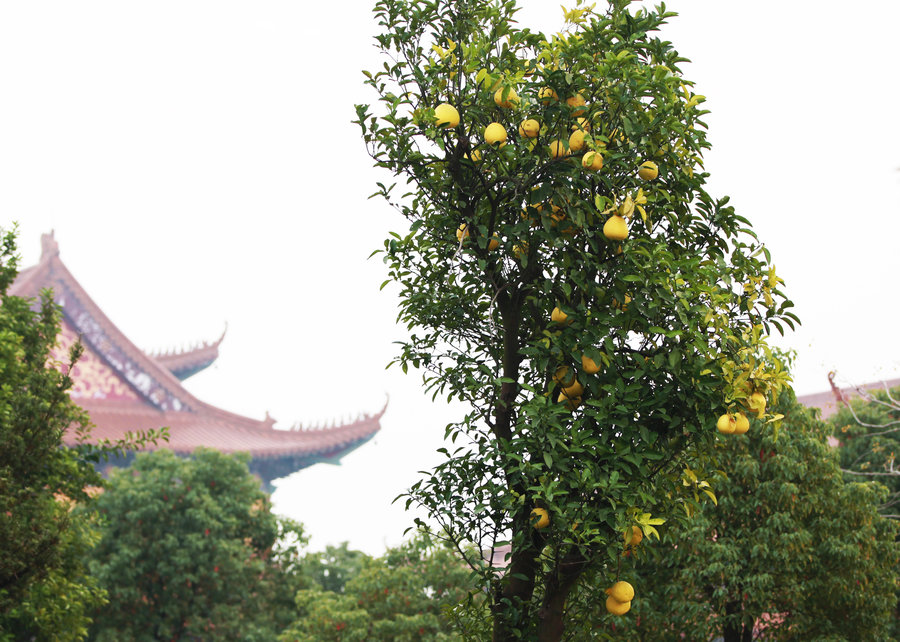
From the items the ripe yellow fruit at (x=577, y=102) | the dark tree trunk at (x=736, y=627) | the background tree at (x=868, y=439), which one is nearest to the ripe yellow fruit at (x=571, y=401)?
the ripe yellow fruit at (x=577, y=102)

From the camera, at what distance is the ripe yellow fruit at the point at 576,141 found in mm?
3605

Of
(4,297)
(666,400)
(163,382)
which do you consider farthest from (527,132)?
(163,382)

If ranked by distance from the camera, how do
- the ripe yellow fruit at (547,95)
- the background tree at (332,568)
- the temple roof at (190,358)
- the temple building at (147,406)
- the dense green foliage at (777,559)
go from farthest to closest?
1. the temple roof at (190,358)
2. the temple building at (147,406)
3. the background tree at (332,568)
4. the dense green foliage at (777,559)
5. the ripe yellow fruit at (547,95)

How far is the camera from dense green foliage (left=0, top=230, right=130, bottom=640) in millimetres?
6176

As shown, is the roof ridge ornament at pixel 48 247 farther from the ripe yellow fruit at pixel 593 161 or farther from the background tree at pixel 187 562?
the ripe yellow fruit at pixel 593 161

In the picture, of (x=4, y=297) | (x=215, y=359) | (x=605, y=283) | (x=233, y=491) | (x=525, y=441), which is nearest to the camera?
(x=525, y=441)

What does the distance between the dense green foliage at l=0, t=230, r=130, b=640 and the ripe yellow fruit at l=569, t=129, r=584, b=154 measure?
4.56 m

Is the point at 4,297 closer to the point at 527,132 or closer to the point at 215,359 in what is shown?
the point at 527,132

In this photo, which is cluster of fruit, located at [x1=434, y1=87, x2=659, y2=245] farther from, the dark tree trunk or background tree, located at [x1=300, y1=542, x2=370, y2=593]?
background tree, located at [x1=300, y1=542, x2=370, y2=593]

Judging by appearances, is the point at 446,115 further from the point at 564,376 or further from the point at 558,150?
the point at 564,376

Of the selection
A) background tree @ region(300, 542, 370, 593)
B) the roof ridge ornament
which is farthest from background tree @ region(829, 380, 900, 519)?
the roof ridge ornament

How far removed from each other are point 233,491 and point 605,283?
41.5ft

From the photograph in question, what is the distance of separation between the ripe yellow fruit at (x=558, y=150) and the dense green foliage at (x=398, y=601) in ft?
24.5

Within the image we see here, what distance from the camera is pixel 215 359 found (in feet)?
92.1
